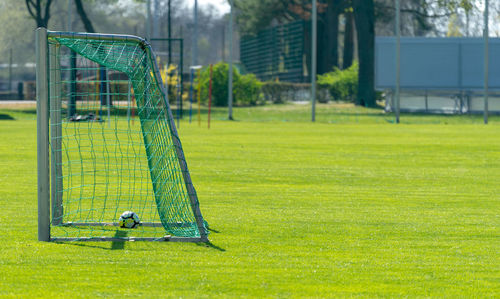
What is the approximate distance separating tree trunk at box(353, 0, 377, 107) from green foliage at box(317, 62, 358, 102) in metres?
3.12

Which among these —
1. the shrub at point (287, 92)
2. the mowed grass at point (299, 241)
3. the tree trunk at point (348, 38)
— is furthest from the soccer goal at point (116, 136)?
the tree trunk at point (348, 38)

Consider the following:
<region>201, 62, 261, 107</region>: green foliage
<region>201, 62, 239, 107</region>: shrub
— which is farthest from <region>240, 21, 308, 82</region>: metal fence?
<region>201, 62, 239, 107</region>: shrub

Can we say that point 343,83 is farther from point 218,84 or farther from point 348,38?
point 218,84

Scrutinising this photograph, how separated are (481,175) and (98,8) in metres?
73.7

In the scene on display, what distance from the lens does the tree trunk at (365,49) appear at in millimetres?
49156

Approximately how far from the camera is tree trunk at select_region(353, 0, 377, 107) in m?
49.2

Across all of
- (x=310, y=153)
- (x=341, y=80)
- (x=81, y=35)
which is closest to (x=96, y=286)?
(x=81, y=35)

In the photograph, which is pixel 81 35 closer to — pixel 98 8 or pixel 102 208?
pixel 102 208

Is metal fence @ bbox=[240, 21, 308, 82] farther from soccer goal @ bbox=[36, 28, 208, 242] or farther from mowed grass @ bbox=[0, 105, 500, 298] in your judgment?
soccer goal @ bbox=[36, 28, 208, 242]

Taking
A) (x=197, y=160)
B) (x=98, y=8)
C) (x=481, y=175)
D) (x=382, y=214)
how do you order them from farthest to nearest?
(x=98, y=8) → (x=197, y=160) → (x=481, y=175) → (x=382, y=214)

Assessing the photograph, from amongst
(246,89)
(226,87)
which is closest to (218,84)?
(226,87)

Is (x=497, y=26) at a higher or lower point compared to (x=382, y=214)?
higher

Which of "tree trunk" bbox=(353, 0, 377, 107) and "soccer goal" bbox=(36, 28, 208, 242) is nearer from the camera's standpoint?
"soccer goal" bbox=(36, 28, 208, 242)

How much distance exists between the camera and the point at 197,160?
56.1ft
